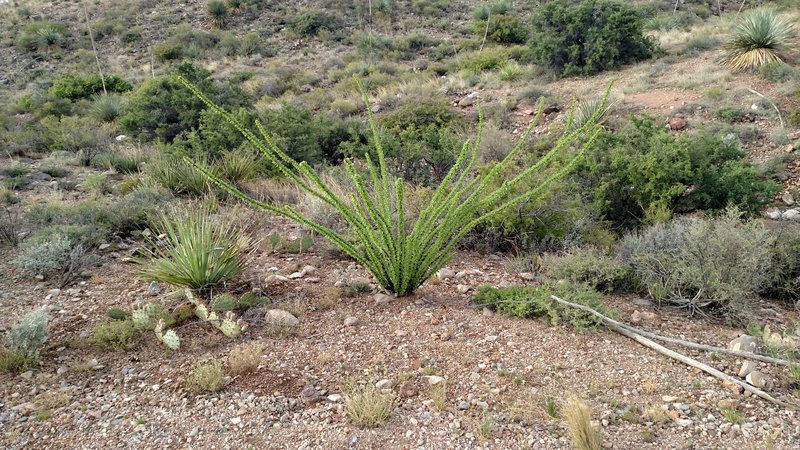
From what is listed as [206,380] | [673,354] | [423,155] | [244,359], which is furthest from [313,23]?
[673,354]

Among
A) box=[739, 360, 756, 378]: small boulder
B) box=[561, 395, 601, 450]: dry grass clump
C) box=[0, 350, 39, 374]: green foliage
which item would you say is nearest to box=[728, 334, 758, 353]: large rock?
box=[739, 360, 756, 378]: small boulder

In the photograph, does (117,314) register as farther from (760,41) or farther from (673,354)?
(760,41)

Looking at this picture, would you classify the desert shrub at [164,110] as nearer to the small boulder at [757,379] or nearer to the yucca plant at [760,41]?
the small boulder at [757,379]

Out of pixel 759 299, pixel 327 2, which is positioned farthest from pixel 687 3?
pixel 759 299

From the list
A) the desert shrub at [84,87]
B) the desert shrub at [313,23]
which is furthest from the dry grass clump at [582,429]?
the desert shrub at [313,23]

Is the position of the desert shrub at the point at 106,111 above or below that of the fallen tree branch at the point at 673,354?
below

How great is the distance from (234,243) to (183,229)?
1.78 feet

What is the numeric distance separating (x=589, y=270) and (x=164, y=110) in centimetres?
993

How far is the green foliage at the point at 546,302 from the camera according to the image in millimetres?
4188

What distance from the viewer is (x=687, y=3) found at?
24.8m

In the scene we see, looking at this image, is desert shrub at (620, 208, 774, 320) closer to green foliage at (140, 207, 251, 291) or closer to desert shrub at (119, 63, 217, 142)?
green foliage at (140, 207, 251, 291)

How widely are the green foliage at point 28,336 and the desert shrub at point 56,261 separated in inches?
46.9

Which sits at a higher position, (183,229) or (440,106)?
(183,229)

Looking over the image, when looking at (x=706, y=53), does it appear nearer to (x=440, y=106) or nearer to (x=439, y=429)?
(x=440, y=106)
